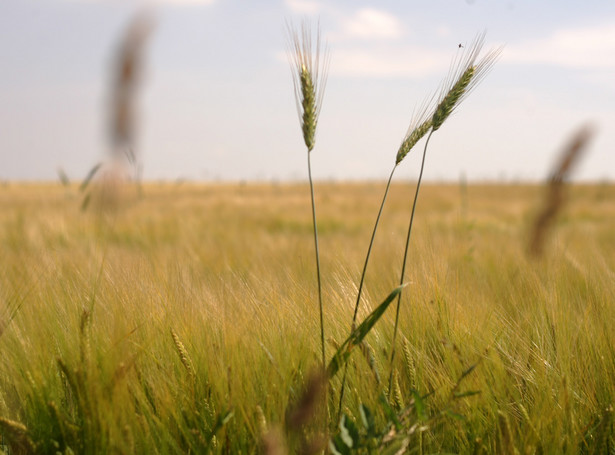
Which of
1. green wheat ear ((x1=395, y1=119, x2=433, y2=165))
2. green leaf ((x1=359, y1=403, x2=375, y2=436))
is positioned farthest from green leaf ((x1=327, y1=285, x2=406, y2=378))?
green wheat ear ((x1=395, y1=119, x2=433, y2=165))

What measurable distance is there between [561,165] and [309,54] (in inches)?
31.6

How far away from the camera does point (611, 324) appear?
1603 mm

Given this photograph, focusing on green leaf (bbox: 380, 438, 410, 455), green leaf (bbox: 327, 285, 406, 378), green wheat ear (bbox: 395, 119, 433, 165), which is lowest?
green leaf (bbox: 380, 438, 410, 455)

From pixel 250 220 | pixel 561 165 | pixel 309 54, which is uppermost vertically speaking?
pixel 309 54

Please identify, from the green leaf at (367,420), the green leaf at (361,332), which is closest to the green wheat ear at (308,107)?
the green leaf at (361,332)

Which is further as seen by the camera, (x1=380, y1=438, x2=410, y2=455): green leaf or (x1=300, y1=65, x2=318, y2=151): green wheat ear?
(x1=300, y1=65, x2=318, y2=151): green wheat ear

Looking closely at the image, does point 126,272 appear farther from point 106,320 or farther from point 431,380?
point 431,380

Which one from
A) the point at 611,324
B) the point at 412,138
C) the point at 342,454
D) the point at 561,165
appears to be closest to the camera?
the point at 342,454

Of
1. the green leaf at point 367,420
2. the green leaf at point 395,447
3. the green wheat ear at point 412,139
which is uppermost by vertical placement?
the green wheat ear at point 412,139

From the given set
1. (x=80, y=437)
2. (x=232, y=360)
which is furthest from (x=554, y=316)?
(x=80, y=437)

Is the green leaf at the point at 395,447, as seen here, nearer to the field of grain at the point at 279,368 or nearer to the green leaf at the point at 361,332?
the field of grain at the point at 279,368

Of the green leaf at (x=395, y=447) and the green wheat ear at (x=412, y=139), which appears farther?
the green wheat ear at (x=412, y=139)

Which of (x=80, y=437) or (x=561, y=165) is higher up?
(x=561, y=165)

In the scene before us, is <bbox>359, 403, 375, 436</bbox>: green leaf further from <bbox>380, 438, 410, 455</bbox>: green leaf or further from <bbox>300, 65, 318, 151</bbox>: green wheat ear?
<bbox>300, 65, 318, 151</bbox>: green wheat ear
